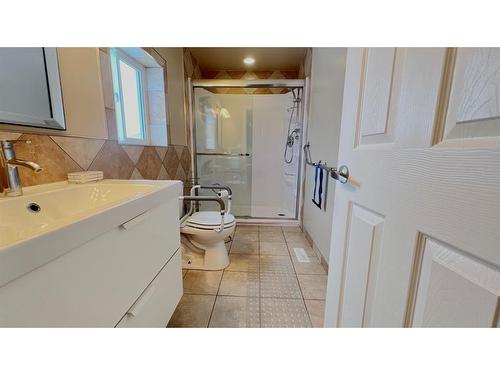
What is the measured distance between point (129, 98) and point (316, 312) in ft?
6.69

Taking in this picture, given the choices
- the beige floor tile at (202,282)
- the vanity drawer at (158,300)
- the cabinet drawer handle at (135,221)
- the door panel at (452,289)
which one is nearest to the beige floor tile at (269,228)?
the beige floor tile at (202,282)

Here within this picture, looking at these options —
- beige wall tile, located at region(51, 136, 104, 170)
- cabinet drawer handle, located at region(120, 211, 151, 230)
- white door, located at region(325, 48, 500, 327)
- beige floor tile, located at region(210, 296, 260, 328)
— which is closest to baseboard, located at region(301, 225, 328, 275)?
beige floor tile, located at region(210, 296, 260, 328)

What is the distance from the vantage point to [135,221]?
596mm

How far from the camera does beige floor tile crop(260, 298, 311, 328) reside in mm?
1128

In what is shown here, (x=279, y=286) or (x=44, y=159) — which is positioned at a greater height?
(x=44, y=159)

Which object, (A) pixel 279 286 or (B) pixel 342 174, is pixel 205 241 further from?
(B) pixel 342 174

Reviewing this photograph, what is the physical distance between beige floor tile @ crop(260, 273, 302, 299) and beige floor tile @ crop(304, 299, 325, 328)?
0.09 metres

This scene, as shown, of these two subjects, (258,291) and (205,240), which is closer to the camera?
(258,291)

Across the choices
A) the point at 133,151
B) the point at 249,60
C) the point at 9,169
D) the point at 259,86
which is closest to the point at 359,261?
the point at 9,169

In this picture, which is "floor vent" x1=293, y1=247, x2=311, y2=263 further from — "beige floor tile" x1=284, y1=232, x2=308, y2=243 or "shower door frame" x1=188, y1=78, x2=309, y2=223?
"shower door frame" x1=188, y1=78, x2=309, y2=223

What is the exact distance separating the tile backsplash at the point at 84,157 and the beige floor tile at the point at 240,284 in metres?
1.01

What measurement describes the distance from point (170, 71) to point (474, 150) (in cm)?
222

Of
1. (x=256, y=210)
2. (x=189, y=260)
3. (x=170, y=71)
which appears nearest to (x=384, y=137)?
(x=189, y=260)
